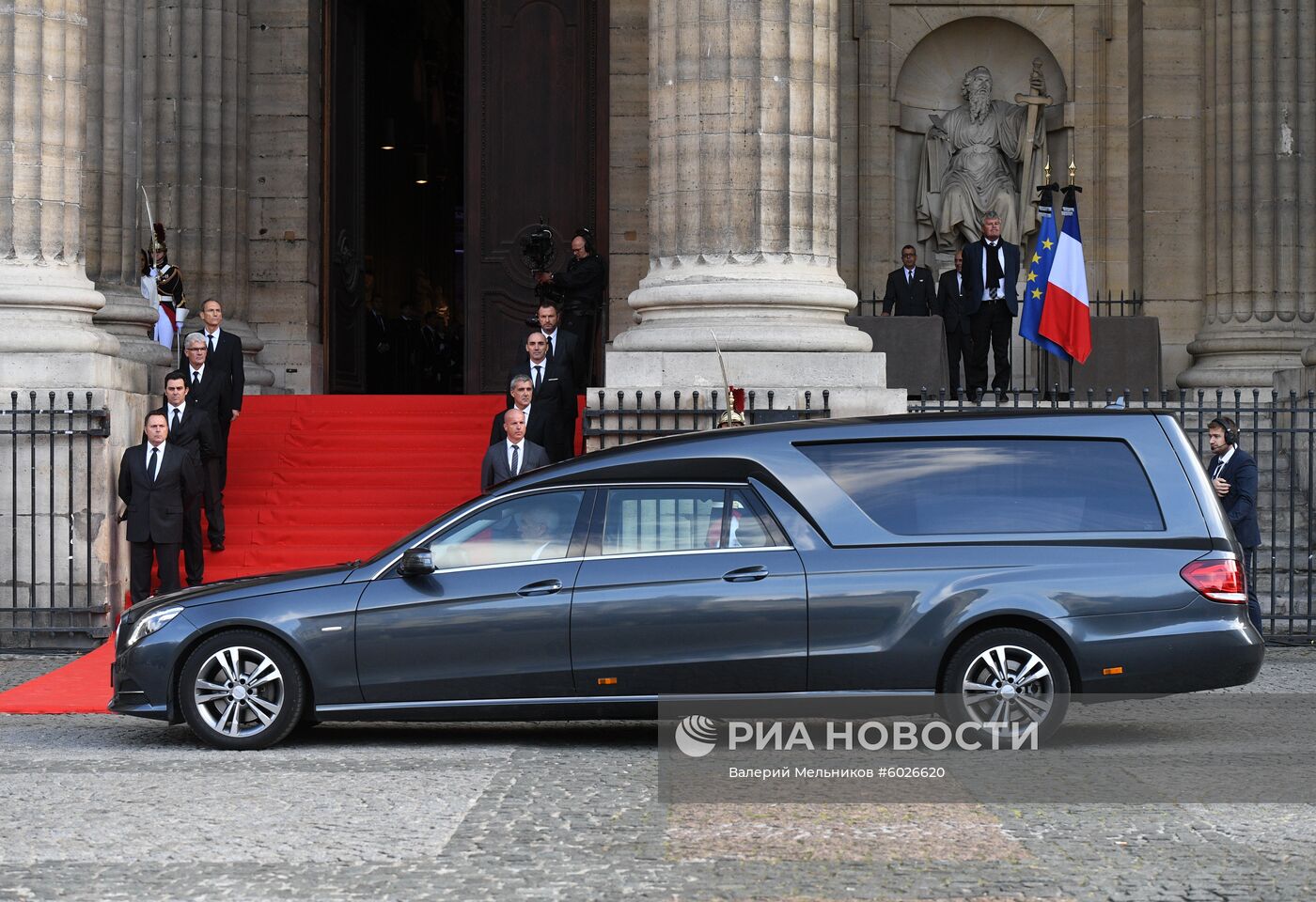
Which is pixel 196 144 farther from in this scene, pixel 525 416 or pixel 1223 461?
pixel 1223 461

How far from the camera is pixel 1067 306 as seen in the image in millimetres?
17578

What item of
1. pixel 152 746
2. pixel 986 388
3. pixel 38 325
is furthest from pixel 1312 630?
pixel 38 325

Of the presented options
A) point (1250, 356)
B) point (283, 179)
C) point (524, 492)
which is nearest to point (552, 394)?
point (524, 492)

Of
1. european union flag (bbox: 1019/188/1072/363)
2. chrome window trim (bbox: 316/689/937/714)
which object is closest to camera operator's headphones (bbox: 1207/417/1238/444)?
european union flag (bbox: 1019/188/1072/363)

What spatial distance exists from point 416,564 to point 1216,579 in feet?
13.1

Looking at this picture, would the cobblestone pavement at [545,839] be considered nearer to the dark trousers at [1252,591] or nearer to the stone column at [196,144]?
the dark trousers at [1252,591]

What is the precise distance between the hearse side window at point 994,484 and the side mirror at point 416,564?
2011 mm

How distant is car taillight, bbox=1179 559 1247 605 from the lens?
975cm

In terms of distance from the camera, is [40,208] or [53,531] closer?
[53,531]

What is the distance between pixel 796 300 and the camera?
50.2 feet

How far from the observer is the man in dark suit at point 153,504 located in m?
14.1

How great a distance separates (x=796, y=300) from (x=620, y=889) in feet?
30.4

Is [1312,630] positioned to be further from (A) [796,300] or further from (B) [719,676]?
(B) [719,676]

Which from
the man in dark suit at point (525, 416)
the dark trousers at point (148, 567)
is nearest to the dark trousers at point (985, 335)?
the man in dark suit at point (525, 416)
